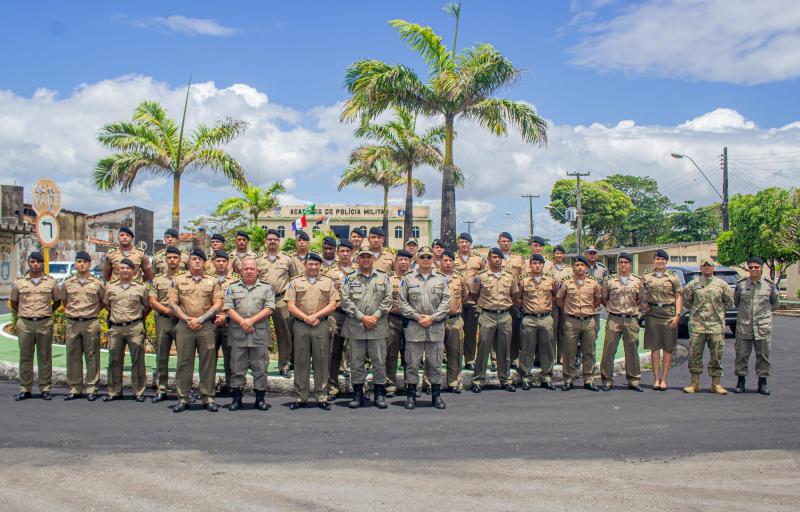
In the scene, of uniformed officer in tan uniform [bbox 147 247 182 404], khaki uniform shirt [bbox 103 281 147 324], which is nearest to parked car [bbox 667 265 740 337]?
uniformed officer in tan uniform [bbox 147 247 182 404]

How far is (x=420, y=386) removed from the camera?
8.72 metres

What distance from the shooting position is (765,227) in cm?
2569

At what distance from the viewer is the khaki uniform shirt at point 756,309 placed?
8.75m

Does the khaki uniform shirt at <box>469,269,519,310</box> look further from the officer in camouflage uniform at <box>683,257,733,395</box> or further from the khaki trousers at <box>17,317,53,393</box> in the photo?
the khaki trousers at <box>17,317,53,393</box>

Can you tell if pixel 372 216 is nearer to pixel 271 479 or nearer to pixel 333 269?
pixel 333 269

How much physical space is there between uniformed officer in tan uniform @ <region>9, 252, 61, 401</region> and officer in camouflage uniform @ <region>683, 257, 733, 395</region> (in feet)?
26.9

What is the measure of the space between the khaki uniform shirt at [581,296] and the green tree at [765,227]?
780 inches

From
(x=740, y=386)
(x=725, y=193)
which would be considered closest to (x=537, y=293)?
(x=740, y=386)

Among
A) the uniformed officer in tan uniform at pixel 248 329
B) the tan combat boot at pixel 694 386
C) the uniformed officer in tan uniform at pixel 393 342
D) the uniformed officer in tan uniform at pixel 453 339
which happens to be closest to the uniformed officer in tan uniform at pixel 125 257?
the uniformed officer in tan uniform at pixel 248 329

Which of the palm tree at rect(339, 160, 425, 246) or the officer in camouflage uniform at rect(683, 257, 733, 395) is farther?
the palm tree at rect(339, 160, 425, 246)

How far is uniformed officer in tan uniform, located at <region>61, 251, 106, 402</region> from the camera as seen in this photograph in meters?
8.10

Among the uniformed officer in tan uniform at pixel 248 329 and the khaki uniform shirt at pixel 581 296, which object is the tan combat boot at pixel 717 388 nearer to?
the khaki uniform shirt at pixel 581 296

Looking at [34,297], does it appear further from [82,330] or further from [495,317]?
[495,317]

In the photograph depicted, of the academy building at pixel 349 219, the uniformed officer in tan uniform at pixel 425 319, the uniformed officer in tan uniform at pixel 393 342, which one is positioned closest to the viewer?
the uniformed officer in tan uniform at pixel 425 319
